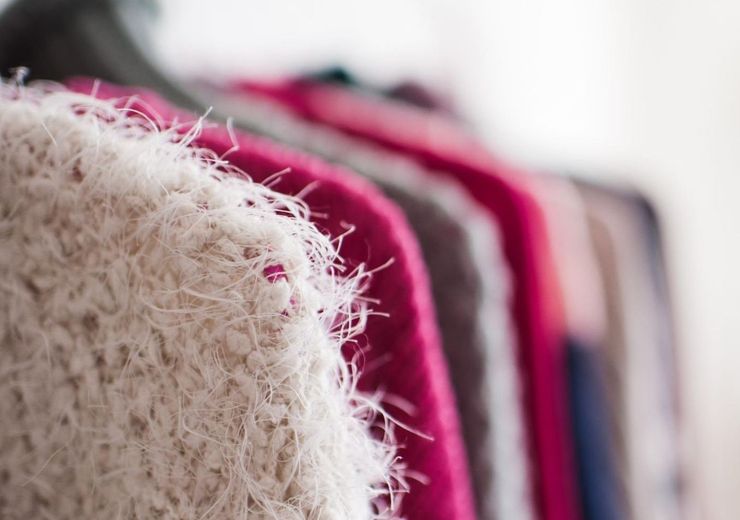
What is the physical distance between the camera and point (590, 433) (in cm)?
54

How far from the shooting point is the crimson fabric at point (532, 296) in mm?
459

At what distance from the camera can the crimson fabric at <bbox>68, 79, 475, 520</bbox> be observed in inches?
11.0

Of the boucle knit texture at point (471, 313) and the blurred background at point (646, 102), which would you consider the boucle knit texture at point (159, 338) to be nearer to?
the boucle knit texture at point (471, 313)

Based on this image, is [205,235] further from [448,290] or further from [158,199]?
[448,290]

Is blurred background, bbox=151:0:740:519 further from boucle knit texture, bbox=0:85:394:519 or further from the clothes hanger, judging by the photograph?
boucle knit texture, bbox=0:85:394:519

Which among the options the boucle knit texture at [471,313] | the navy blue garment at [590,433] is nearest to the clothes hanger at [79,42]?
the boucle knit texture at [471,313]

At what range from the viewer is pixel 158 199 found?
224 millimetres

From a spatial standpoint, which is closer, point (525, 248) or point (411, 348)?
point (411, 348)

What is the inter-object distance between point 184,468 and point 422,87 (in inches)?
25.3

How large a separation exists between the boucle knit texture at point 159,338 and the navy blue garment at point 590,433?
308mm

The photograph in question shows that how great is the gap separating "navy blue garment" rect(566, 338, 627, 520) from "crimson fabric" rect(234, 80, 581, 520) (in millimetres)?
14

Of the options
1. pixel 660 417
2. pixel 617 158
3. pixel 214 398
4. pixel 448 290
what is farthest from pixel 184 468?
pixel 617 158

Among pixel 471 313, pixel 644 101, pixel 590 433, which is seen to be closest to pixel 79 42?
pixel 471 313

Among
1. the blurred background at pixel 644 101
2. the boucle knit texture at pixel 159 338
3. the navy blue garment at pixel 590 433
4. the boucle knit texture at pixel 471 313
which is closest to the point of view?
the boucle knit texture at pixel 159 338
